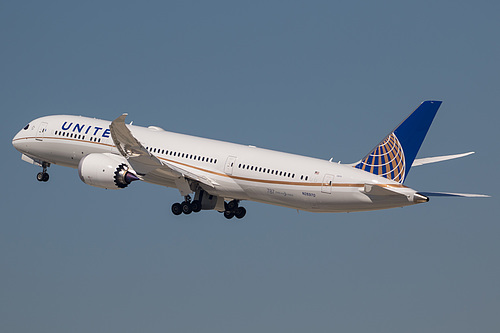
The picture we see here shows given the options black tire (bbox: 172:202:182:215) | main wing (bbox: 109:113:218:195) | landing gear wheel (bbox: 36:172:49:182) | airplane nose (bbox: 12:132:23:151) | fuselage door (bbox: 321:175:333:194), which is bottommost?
black tire (bbox: 172:202:182:215)

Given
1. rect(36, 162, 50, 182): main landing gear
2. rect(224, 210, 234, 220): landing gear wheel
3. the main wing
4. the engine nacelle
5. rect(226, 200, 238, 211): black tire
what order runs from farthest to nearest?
rect(36, 162, 50, 182): main landing gear → rect(224, 210, 234, 220): landing gear wheel → rect(226, 200, 238, 211): black tire → the engine nacelle → the main wing

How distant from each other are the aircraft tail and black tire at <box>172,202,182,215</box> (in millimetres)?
12555

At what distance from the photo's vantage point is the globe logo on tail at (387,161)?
189ft

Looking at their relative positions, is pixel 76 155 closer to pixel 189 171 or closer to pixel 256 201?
pixel 189 171

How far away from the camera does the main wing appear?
196 ft

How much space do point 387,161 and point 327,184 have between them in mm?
3626

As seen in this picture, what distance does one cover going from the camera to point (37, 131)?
69.9 metres

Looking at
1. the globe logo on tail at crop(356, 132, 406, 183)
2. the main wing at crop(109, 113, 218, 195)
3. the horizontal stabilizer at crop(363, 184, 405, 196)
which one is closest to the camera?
the horizontal stabilizer at crop(363, 184, 405, 196)

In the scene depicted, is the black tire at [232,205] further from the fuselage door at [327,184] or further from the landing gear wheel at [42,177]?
the landing gear wheel at [42,177]

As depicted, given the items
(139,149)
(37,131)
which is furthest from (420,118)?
(37,131)

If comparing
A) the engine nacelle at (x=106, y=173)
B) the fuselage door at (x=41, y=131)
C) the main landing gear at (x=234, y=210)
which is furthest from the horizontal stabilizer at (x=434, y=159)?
the fuselage door at (x=41, y=131)

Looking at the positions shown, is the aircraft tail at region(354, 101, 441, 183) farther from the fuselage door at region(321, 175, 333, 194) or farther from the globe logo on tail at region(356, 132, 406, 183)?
the fuselage door at region(321, 175, 333, 194)

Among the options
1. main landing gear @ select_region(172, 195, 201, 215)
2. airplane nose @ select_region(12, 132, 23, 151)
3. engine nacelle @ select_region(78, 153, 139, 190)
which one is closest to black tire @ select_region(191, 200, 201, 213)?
main landing gear @ select_region(172, 195, 201, 215)

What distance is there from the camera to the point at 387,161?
191 ft
